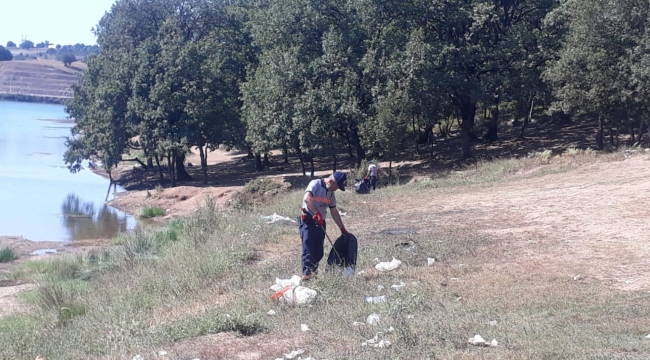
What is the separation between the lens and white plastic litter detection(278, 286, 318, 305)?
30.7ft

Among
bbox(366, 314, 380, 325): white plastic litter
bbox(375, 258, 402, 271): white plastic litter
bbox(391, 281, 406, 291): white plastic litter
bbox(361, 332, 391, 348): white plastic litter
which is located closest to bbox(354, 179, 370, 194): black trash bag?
bbox(375, 258, 402, 271): white plastic litter

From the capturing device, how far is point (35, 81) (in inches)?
5797

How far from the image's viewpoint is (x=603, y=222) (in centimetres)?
1420

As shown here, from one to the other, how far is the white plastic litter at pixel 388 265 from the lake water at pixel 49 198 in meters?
20.4

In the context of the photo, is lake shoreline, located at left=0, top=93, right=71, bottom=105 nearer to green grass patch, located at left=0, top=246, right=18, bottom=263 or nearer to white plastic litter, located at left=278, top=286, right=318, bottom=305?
green grass patch, located at left=0, top=246, right=18, bottom=263

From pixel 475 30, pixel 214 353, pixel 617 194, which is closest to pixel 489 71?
pixel 475 30

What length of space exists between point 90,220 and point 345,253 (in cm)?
2525

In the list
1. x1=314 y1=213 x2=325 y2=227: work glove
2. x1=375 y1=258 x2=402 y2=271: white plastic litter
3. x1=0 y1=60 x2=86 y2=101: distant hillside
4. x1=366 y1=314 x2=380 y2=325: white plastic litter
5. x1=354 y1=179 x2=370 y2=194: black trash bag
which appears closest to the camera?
x1=366 y1=314 x2=380 y2=325: white plastic litter

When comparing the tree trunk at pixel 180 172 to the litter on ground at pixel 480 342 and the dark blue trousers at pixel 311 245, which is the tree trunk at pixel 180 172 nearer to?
the dark blue trousers at pixel 311 245

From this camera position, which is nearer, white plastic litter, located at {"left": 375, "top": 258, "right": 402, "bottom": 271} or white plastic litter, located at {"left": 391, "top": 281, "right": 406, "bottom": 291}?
white plastic litter, located at {"left": 391, "top": 281, "right": 406, "bottom": 291}

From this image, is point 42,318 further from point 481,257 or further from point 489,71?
point 489,71

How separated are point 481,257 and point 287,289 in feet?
12.4

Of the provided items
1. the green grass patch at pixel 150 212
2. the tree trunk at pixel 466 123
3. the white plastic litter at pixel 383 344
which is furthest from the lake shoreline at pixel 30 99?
the white plastic litter at pixel 383 344

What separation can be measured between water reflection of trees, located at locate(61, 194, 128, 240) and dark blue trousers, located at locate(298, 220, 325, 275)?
20.6 metres
